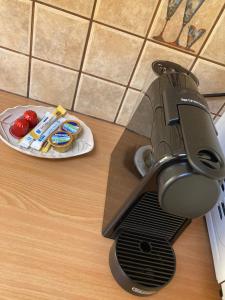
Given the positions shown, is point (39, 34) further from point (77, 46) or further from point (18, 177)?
point (18, 177)

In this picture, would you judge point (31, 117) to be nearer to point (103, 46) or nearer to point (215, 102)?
point (103, 46)

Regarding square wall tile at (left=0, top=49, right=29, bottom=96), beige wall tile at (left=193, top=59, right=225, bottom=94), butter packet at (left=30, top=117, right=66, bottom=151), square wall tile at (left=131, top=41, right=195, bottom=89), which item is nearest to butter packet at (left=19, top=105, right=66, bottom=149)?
butter packet at (left=30, top=117, right=66, bottom=151)

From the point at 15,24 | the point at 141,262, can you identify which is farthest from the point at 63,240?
the point at 15,24

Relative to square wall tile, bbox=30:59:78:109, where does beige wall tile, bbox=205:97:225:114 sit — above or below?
above

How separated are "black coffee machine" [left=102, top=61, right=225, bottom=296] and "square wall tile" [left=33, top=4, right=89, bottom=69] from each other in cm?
21

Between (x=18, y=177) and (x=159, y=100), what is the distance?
356 millimetres

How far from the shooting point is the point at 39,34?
2.34 feet

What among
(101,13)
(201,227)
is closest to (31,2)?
(101,13)

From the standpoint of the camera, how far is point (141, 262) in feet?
1.88

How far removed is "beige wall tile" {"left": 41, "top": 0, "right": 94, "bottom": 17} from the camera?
2.15 feet

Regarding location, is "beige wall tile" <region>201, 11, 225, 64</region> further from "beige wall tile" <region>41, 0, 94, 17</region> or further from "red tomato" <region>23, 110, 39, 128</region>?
"red tomato" <region>23, 110, 39, 128</region>

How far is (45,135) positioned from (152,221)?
34 cm

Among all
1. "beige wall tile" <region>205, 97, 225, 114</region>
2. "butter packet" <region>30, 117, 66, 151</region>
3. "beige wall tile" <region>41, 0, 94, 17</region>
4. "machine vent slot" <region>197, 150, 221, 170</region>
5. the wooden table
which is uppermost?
"beige wall tile" <region>41, 0, 94, 17</region>

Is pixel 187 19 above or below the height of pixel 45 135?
above
